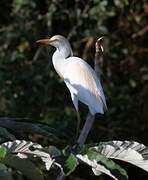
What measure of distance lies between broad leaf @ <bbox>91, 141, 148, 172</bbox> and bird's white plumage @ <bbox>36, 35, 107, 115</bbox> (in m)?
0.39

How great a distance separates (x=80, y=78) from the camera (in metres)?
2.24

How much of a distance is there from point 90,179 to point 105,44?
96cm

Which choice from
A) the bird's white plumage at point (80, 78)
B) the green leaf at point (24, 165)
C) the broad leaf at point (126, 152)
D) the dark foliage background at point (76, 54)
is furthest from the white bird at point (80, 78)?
the dark foliage background at point (76, 54)

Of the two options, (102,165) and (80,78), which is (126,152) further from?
(80,78)

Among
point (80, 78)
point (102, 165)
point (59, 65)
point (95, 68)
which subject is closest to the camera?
point (102, 165)

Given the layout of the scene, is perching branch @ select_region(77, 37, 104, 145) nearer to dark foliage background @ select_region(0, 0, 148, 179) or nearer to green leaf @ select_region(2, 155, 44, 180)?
green leaf @ select_region(2, 155, 44, 180)

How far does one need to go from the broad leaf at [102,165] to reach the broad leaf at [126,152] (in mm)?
62

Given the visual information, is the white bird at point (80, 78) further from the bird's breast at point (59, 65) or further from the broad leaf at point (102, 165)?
the broad leaf at point (102, 165)

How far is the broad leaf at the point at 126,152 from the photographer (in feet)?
5.32

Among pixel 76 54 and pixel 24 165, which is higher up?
pixel 24 165

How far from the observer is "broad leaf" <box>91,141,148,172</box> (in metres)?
1.62

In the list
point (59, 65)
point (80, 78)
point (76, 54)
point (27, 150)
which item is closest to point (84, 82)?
point (80, 78)

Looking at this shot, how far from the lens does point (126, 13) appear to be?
4.20 m

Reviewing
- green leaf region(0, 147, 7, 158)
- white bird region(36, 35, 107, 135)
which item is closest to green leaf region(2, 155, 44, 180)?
green leaf region(0, 147, 7, 158)
